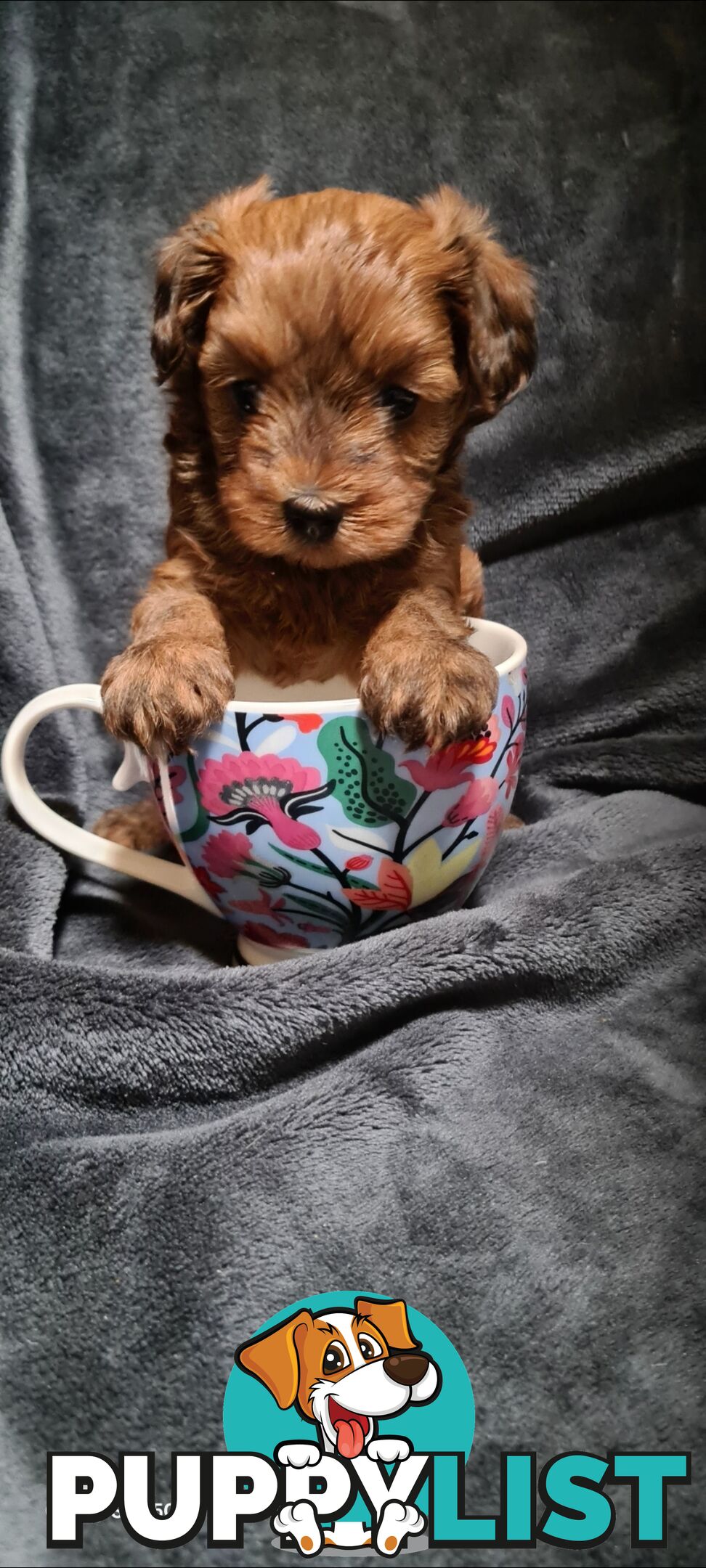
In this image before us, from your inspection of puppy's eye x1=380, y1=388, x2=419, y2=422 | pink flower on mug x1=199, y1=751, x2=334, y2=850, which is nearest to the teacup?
pink flower on mug x1=199, y1=751, x2=334, y2=850

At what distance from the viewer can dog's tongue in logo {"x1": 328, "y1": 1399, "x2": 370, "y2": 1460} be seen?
823 mm

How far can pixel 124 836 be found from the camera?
5.48 feet

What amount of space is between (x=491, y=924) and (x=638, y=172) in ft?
4.38

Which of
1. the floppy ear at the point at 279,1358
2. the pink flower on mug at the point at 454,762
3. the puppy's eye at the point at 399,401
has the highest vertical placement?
the puppy's eye at the point at 399,401

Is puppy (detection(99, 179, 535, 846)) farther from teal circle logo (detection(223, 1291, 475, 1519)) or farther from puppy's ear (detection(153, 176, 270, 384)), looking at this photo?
teal circle logo (detection(223, 1291, 475, 1519))

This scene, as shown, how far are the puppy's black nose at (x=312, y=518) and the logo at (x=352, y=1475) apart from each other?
77cm

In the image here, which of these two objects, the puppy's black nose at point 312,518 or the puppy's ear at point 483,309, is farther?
the puppy's ear at point 483,309

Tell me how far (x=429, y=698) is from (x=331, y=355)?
406mm

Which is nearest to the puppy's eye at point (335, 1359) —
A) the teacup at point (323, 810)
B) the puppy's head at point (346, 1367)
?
the puppy's head at point (346, 1367)

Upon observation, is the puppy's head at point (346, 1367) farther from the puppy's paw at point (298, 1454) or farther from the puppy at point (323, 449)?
the puppy at point (323, 449)

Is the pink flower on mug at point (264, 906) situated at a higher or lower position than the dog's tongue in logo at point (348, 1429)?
higher

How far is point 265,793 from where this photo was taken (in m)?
1.12

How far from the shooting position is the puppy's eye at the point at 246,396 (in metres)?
1.24

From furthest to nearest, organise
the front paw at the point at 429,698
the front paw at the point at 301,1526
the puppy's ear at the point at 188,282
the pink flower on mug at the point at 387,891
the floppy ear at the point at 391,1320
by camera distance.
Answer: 1. the puppy's ear at the point at 188,282
2. the pink flower on mug at the point at 387,891
3. the front paw at the point at 429,698
4. the floppy ear at the point at 391,1320
5. the front paw at the point at 301,1526
